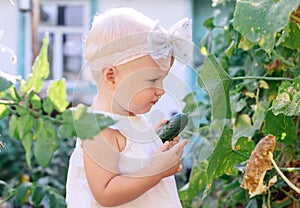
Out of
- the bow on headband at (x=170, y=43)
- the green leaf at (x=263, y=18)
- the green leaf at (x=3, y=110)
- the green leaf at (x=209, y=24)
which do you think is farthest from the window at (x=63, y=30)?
the green leaf at (x=263, y=18)

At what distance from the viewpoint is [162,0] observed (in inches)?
210

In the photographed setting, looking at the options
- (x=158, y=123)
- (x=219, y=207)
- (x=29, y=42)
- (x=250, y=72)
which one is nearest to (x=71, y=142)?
(x=219, y=207)

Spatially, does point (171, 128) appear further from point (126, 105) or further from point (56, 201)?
point (56, 201)

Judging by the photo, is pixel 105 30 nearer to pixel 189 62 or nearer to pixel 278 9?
pixel 189 62

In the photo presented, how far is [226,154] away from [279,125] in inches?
3.7

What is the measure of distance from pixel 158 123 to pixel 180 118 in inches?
1.4

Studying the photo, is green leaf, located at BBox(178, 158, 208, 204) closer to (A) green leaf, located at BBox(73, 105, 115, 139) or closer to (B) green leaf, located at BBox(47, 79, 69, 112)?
(B) green leaf, located at BBox(47, 79, 69, 112)

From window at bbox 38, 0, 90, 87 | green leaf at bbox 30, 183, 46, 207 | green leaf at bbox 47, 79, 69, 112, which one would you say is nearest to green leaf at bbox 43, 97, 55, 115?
green leaf at bbox 47, 79, 69, 112

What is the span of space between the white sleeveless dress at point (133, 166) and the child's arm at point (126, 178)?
0.02 m

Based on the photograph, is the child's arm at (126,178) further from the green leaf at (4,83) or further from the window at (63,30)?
the window at (63,30)

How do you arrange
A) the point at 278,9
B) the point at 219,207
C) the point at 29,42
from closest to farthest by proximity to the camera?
the point at 278,9 → the point at 219,207 → the point at 29,42

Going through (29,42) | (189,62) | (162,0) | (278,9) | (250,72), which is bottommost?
(29,42)

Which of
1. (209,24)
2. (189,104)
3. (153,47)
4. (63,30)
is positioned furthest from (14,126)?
(63,30)

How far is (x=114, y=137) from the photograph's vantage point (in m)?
0.98
